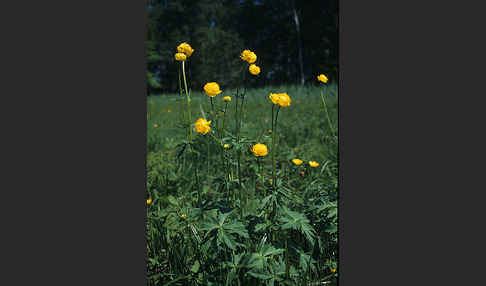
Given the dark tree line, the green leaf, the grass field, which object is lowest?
the green leaf

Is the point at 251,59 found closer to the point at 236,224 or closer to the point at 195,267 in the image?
the point at 236,224

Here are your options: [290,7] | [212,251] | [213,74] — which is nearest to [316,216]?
[212,251]

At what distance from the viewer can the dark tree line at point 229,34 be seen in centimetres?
164

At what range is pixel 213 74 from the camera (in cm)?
186

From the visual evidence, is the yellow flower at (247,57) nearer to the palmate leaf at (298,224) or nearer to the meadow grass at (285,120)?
the meadow grass at (285,120)

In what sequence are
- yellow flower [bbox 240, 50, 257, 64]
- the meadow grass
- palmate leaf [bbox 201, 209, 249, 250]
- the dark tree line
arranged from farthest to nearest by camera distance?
the meadow grass → the dark tree line → yellow flower [bbox 240, 50, 257, 64] → palmate leaf [bbox 201, 209, 249, 250]

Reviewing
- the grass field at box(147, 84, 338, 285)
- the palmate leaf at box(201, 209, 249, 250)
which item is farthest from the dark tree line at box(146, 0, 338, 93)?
the palmate leaf at box(201, 209, 249, 250)

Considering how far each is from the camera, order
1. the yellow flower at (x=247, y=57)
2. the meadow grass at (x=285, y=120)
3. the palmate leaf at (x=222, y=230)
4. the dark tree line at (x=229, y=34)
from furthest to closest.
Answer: the meadow grass at (x=285, y=120)
the dark tree line at (x=229, y=34)
the yellow flower at (x=247, y=57)
the palmate leaf at (x=222, y=230)

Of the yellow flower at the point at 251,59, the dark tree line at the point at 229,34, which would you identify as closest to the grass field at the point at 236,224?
the yellow flower at the point at 251,59

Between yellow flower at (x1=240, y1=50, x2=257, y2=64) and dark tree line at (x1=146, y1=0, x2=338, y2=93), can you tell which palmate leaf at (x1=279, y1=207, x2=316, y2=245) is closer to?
yellow flower at (x1=240, y1=50, x2=257, y2=64)

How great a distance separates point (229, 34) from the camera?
203 centimetres

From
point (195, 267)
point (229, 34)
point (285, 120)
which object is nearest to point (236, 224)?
point (195, 267)

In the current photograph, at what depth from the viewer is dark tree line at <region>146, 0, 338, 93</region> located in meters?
1.64

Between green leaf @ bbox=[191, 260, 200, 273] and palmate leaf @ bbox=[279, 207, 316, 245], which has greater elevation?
palmate leaf @ bbox=[279, 207, 316, 245]
